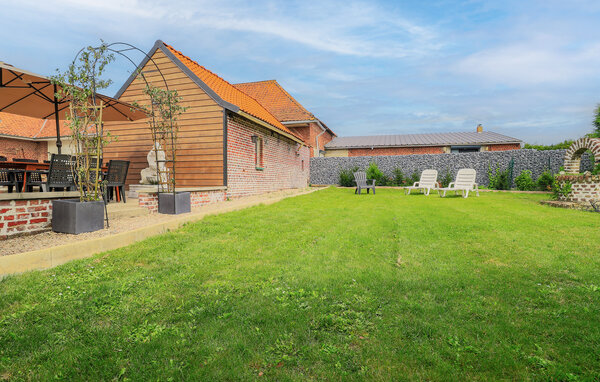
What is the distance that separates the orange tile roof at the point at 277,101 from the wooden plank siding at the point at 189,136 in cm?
889

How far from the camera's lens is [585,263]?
3209 millimetres

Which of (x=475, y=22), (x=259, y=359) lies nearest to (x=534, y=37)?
(x=475, y=22)

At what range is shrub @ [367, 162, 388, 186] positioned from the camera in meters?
17.3

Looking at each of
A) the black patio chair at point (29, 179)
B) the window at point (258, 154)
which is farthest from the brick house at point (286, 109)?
the black patio chair at point (29, 179)

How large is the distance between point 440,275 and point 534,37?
913 centimetres

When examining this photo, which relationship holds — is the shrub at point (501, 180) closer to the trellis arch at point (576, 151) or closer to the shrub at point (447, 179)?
the shrub at point (447, 179)

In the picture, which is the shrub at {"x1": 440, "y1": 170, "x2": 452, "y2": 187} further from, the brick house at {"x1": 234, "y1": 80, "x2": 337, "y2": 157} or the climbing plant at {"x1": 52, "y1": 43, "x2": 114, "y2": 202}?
the climbing plant at {"x1": 52, "y1": 43, "x2": 114, "y2": 202}

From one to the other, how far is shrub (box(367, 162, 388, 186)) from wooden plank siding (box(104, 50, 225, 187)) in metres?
10.7

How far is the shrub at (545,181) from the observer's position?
13.8 m

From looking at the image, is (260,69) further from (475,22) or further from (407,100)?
(475,22)

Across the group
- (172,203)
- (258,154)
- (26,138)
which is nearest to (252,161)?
(258,154)

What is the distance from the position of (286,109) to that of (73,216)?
15420 millimetres

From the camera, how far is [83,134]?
437cm

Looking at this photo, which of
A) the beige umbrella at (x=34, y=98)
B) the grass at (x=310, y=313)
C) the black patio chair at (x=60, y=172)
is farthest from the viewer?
the beige umbrella at (x=34, y=98)
